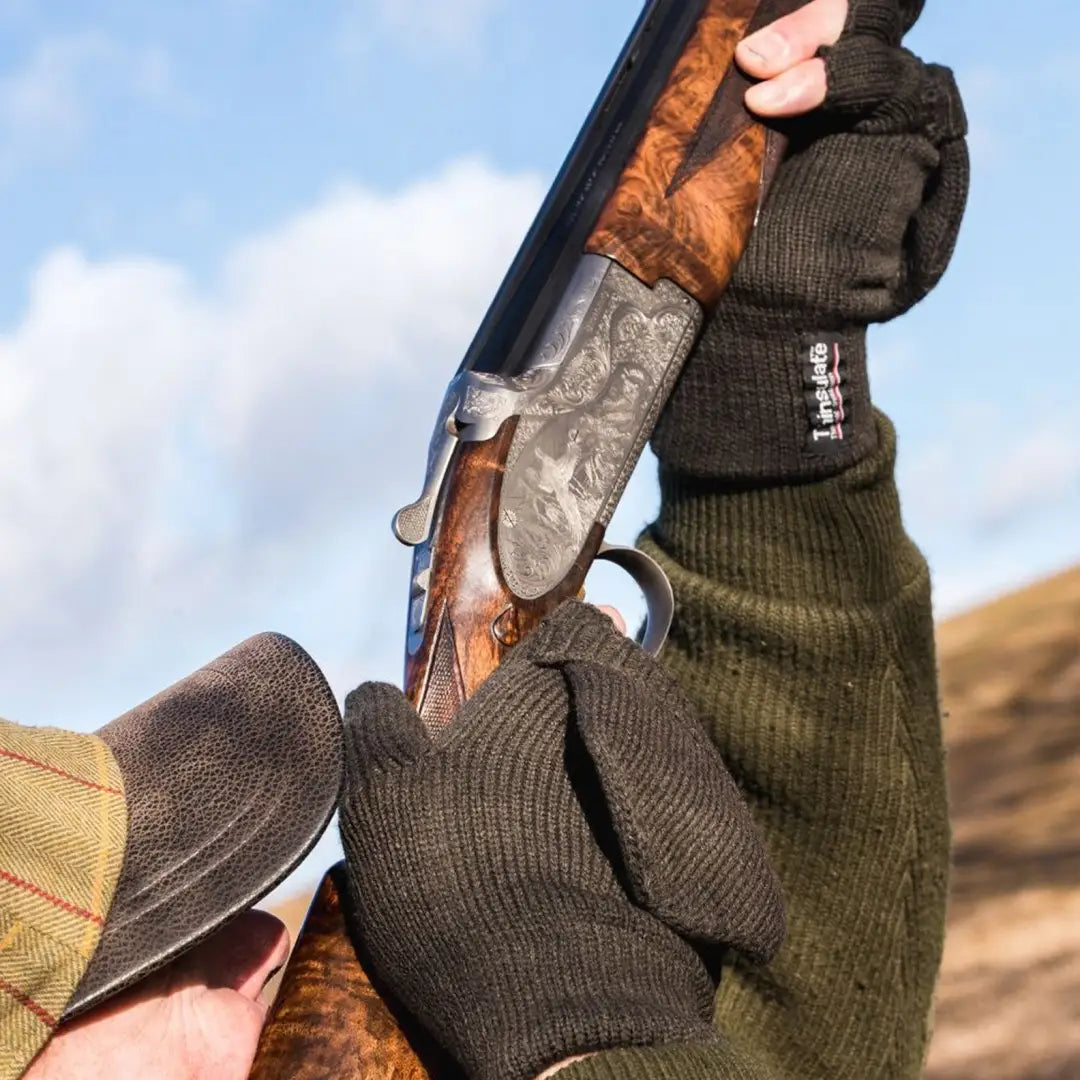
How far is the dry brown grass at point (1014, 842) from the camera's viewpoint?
23.6 ft

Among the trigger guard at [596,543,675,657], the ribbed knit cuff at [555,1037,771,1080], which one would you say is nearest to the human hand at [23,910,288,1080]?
the ribbed knit cuff at [555,1037,771,1080]

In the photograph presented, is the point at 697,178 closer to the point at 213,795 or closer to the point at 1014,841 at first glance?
the point at 213,795

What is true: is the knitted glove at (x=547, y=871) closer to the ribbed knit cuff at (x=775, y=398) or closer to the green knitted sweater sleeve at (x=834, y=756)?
the green knitted sweater sleeve at (x=834, y=756)

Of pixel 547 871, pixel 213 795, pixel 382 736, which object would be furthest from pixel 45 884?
pixel 547 871

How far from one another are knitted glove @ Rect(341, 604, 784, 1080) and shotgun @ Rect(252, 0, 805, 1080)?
142 millimetres

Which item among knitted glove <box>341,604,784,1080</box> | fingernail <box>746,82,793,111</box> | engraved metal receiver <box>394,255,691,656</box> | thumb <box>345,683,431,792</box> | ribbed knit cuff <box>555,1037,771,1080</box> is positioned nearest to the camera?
ribbed knit cuff <box>555,1037,771,1080</box>

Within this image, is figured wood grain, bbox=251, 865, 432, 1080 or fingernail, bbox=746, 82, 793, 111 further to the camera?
fingernail, bbox=746, 82, 793, 111

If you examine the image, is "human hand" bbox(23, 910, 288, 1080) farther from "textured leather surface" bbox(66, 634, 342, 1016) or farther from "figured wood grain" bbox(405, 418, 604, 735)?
"figured wood grain" bbox(405, 418, 604, 735)

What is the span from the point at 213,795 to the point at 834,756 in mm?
1510

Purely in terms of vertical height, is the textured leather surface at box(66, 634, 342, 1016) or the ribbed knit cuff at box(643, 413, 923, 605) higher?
the ribbed knit cuff at box(643, 413, 923, 605)

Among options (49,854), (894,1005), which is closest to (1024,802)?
(894,1005)

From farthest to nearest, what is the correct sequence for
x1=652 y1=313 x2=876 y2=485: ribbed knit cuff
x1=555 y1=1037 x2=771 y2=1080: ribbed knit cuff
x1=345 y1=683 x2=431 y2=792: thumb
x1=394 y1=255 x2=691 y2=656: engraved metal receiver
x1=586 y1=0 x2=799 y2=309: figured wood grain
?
x1=652 y1=313 x2=876 y2=485: ribbed knit cuff < x1=586 y1=0 x2=799 y2=309: figured wood grain < x1=394 y1=255 x2=691 y2=656: engraved metal receiver < x1=345 y1=683 x2=431 y2=792: thumb < x1=555 y1=1037 x2=771 y2=1080: ribbed knit cuff

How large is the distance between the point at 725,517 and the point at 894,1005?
44.3 inches

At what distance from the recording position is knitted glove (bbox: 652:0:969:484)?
347 centimetres
